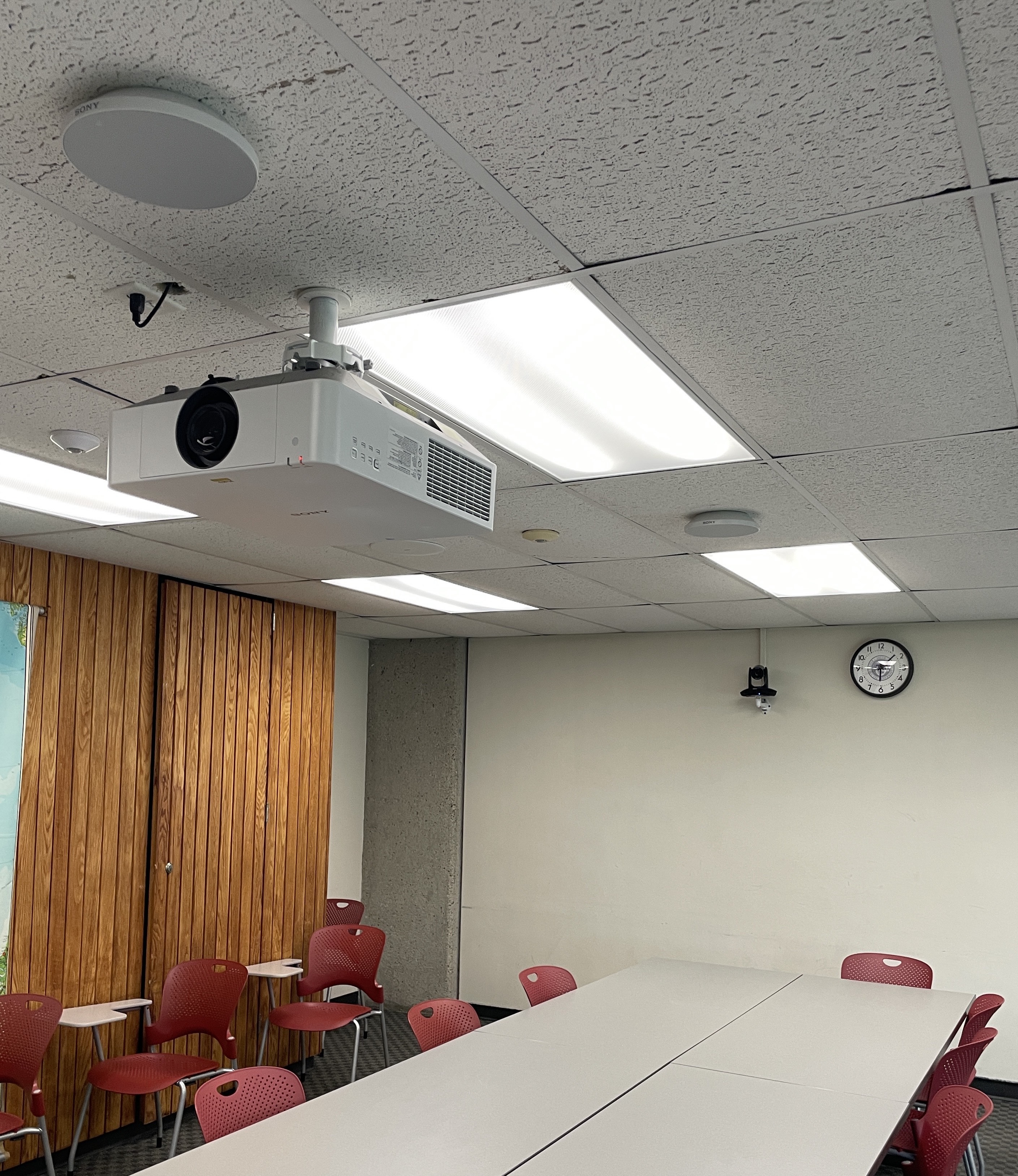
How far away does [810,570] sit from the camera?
16.6ft

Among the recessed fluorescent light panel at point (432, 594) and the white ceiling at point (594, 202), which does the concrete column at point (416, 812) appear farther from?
the white ceiling at point (594, 202)

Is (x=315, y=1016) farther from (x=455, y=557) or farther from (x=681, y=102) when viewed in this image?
(x=681, y=102)

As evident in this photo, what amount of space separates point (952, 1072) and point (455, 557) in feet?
9.00

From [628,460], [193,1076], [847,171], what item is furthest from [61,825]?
[847,171]

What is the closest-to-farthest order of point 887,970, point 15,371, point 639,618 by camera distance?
point 15,371 < point 887,970 < point 639,618

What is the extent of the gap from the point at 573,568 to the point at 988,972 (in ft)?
12.1

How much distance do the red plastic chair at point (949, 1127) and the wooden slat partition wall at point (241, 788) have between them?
362 cm

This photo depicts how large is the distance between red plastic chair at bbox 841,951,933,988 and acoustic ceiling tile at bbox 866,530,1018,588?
6.34ft

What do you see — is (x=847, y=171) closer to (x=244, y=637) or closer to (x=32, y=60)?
(x=32, y=60)

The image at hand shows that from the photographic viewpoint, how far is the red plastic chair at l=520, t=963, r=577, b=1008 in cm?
496

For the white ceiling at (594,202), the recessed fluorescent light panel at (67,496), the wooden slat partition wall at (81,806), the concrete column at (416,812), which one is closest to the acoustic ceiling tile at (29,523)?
the recessed fluorescent light panel at (67,496)

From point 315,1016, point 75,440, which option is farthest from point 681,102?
point 315,1016

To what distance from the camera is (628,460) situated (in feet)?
10.7

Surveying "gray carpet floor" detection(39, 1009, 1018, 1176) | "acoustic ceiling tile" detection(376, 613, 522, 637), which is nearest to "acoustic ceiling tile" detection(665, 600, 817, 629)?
"acoustic ceiling tile" detection(376, 613, 522, 637)
